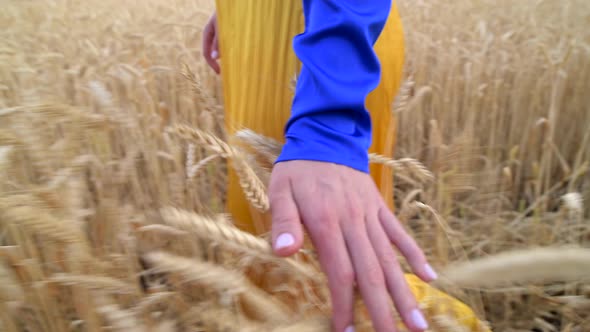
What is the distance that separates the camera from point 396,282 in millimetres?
344

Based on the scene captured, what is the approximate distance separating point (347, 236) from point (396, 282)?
0.06 m

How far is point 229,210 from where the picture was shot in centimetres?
78

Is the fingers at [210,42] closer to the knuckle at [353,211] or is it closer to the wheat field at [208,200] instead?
the wheat field at [208,200]

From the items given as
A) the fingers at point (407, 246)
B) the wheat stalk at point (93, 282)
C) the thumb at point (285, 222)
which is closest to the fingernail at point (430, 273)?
the fingers at point (407, 246)

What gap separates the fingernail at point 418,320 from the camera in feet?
1.02

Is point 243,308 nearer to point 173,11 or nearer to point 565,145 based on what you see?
point 565,145

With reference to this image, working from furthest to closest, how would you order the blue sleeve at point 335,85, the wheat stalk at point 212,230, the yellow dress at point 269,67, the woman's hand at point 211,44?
the woman's hand at point 211,44 → the yellow dress at point 269,67 → the blue sleeve at point 335,85 → the wheat stalk at point 212,230

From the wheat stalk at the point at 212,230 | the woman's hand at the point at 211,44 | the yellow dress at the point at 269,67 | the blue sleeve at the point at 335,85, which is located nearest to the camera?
the wheat stalk at the point at 212,230

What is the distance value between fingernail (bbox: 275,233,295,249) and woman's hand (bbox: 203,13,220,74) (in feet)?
2.41

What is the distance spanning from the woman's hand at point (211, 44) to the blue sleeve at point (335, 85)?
1.71 ft

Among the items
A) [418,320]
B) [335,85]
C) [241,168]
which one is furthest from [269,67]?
[418,320]

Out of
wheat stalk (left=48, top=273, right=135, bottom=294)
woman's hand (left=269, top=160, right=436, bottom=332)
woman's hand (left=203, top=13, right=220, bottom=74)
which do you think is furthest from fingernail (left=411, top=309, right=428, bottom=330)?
woman's hand (left=203, top=13, right=220, bottom=74)

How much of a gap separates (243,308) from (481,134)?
1.06 metres

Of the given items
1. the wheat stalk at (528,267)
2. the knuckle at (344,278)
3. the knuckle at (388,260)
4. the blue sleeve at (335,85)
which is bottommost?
the knuckle at (344,278)
